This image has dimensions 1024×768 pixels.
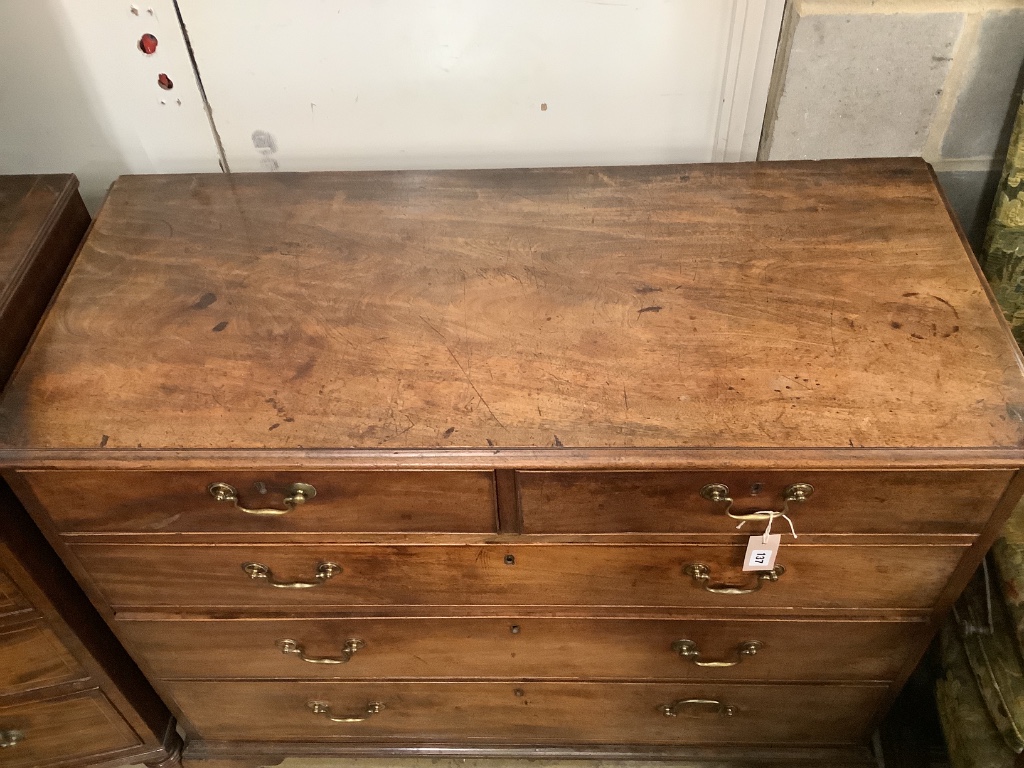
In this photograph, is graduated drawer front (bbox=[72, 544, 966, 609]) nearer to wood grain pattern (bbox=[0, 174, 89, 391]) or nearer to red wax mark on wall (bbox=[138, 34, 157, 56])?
wood grain pattern (bbox=[0, 174, 89, 391])

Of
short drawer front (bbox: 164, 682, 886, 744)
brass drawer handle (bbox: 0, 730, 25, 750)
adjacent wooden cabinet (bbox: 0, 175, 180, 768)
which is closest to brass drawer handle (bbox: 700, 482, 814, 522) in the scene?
short drawer front (bbox: 164, 682, 886, 744)

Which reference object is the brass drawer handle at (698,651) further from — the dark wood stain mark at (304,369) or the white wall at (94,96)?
the white wall at (94,96)

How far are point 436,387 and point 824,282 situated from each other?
49cm

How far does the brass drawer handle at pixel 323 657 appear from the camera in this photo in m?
1.13

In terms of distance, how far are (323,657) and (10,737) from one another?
0.52 metres

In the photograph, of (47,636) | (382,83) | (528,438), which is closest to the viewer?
(528,438)

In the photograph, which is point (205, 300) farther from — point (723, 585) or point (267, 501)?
point (723, 585)

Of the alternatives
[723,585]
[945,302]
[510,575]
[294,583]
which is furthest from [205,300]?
[945,302]

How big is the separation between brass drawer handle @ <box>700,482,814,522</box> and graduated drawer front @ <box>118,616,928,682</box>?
0.78 ft

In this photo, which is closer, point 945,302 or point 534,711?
point 945,302

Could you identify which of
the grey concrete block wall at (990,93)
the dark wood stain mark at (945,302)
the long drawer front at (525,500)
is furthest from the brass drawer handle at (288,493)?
the grey concrete block wall at (990,93)

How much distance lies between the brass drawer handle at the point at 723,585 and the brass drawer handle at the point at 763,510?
0.36 ft

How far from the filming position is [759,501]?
90 cm

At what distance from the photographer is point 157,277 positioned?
41.3 inches
